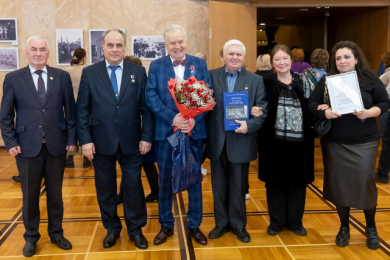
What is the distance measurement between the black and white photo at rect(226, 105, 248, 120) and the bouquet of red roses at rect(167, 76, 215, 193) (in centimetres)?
16

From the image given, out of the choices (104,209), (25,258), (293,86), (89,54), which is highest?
(89,54)

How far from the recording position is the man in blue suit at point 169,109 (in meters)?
3.45

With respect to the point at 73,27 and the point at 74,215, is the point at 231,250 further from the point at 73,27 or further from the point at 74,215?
the point at 73,27

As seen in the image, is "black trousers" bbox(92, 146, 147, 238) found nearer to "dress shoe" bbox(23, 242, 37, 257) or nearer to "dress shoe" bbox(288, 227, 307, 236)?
"dress shoe" bbox(23, 242, 37, 257)

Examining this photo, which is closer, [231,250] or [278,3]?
[231,250]

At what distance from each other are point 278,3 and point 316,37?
15.3ft

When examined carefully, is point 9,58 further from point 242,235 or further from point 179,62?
point 242,235

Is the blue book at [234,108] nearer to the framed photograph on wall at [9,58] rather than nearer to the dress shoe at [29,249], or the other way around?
the dress shoe at [29,249]

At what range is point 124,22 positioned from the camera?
8.16 m

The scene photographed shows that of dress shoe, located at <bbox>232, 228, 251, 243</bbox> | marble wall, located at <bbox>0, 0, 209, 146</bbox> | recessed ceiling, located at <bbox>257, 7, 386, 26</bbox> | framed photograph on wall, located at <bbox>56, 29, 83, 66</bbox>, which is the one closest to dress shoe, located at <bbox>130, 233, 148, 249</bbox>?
dress shoe, located at <bbox>232, 228, 251, 243</bbox>

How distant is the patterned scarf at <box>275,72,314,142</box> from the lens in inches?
141

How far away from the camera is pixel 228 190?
3820 mm

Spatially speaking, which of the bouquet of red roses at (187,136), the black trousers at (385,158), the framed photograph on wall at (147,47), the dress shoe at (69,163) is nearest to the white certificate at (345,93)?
the bouquet of red roses at (187,136)

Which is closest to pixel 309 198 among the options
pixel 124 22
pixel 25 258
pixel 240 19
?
pixel 25 258
